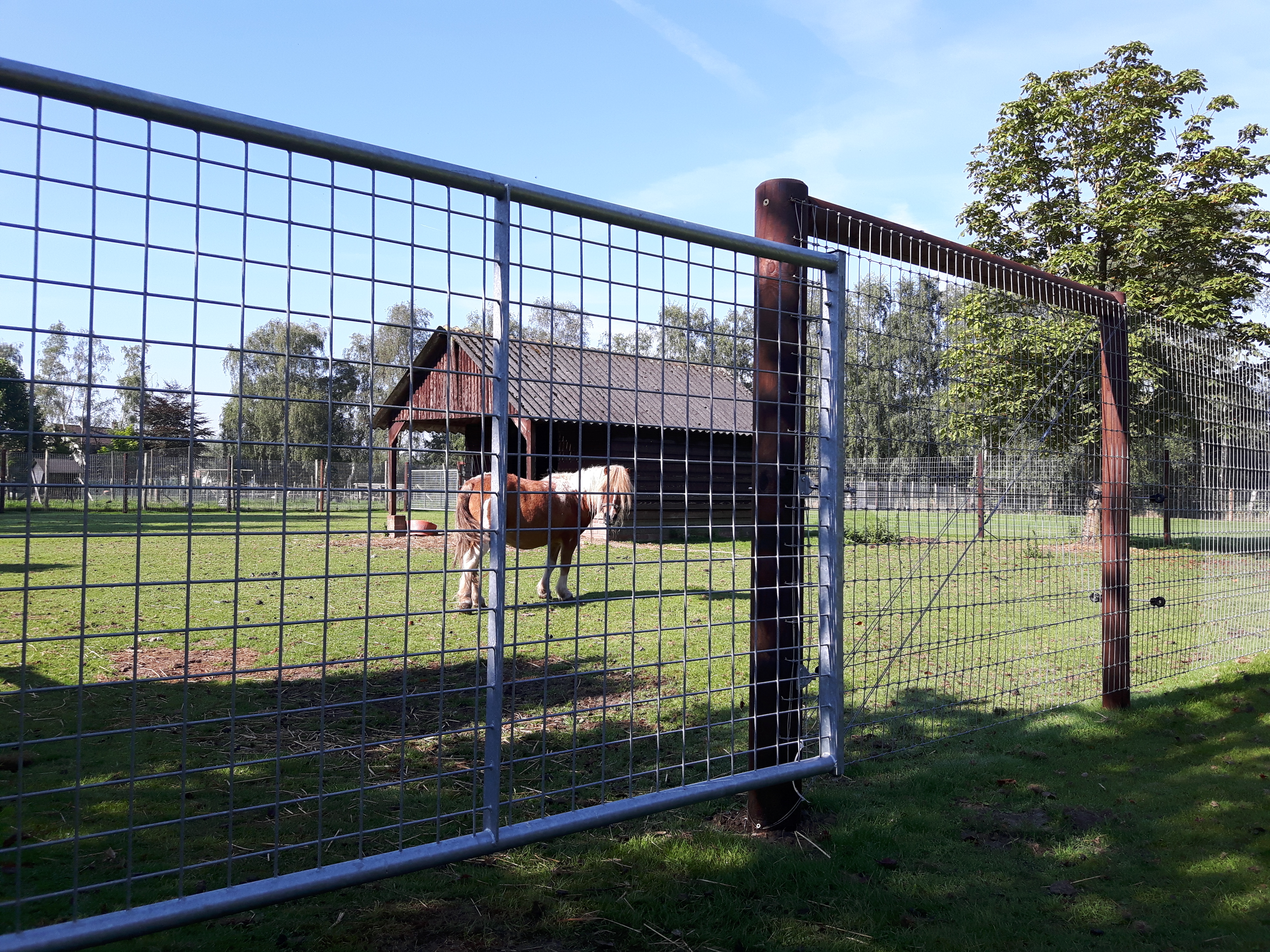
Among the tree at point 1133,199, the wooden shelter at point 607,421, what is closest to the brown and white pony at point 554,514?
the wooden shelter at point 607,421

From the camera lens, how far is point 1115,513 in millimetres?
5867

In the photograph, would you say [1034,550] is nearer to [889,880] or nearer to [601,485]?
[889,880]

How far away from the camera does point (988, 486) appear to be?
17.1 ft

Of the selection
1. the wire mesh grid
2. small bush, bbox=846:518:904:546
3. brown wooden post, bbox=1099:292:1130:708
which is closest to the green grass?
the wire mesh grid

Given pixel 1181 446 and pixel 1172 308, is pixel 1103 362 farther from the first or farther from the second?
pixel 1172 308

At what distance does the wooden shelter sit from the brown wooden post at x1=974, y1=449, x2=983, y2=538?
4.65ft

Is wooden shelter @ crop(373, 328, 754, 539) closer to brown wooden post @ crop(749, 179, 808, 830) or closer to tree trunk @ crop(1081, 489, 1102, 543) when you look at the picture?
brown wooden post @ crop(749, 179, 808, 830)

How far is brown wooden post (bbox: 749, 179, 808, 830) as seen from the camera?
3678 mm

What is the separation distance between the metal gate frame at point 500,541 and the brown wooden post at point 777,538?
0.03 meters

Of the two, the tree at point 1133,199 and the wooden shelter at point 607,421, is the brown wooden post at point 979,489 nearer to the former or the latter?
the wooden shelter at point 607,421

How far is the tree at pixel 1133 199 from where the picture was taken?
2034cm

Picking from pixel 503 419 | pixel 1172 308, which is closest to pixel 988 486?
pixel 503 419

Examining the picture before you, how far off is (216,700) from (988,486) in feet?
17.4

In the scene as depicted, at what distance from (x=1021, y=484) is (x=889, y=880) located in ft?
10.8
